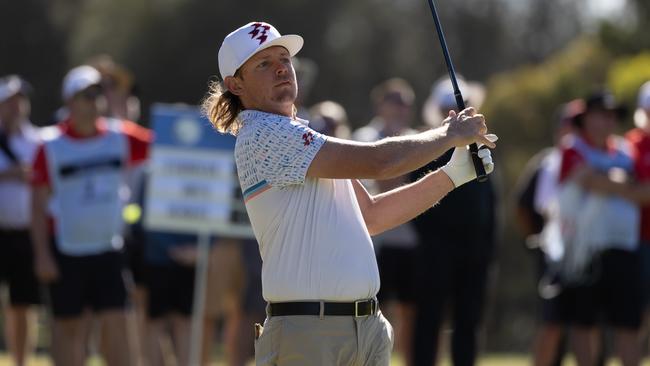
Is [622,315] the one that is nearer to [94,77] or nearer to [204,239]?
[204,239]

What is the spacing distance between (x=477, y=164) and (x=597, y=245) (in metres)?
5.44

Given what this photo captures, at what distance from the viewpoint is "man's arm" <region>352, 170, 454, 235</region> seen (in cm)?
705

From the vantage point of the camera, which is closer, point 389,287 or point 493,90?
point 389,287

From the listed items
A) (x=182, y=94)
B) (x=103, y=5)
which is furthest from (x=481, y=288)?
(x=103, y=5)

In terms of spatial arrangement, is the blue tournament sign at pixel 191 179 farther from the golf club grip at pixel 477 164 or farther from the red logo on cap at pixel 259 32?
the golf club grip at pixel 477 164

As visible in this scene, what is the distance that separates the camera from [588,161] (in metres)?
11.9

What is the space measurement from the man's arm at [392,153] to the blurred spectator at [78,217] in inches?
216

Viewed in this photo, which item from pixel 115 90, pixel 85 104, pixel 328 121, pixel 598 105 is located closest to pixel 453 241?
pixel 328 121

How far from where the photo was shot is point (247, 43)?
6.82m

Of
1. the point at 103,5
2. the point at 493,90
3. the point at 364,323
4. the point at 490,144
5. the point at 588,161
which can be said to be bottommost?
the point at 364,323

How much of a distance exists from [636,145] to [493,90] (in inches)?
679

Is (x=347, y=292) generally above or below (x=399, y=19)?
below

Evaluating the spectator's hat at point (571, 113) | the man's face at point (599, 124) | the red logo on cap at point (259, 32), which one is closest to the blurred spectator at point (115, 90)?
the spectator's hat at point (571, 113)

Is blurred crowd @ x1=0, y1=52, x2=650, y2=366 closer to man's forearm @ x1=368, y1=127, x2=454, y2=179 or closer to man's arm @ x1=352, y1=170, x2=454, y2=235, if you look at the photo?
man's arm @ x1=352, y1=170, x2=454, y2=235
